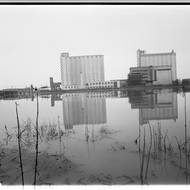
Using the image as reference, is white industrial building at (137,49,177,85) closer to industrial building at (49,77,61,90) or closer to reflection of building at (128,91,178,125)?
reflection of building at (128,91,178,125)

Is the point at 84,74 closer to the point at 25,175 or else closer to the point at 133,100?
the point at 133,100

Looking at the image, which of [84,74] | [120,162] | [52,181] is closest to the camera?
[52,181]

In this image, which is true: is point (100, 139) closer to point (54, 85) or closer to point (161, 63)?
point (54, 85)

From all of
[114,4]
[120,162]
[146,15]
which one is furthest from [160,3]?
[120,162]

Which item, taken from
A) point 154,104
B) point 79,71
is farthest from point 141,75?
point 79,71

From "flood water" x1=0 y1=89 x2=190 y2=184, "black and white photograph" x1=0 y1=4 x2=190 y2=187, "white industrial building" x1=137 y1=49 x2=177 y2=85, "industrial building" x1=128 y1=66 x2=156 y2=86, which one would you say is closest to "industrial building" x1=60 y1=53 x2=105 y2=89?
"black and white photograph" x1=0 y1=4 x2=190 y2=187
